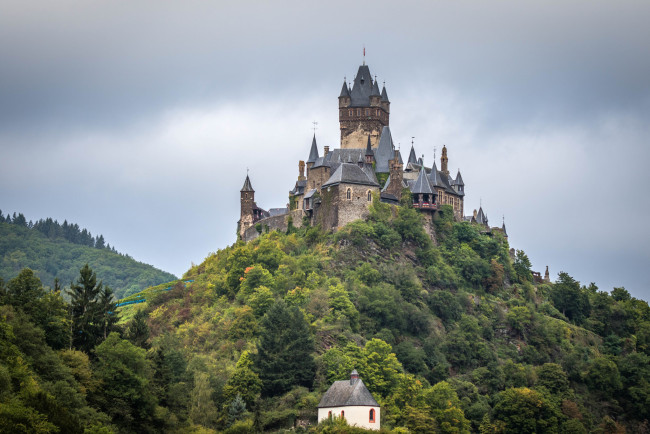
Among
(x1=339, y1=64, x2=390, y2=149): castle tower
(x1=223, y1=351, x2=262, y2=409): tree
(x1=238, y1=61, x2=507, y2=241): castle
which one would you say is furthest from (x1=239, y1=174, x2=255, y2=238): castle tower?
(x1=223, y1=351, x2=262, y2=409): tree

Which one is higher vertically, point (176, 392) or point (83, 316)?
point (83, 316)

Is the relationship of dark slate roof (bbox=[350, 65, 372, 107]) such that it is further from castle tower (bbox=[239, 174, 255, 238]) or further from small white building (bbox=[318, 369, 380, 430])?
small white building (bbox=[318, 369, 380, 430])

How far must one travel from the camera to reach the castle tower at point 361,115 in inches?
4680

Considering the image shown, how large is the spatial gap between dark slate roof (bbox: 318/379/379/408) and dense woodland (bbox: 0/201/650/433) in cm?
222

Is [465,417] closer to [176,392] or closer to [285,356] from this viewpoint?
[285,356]

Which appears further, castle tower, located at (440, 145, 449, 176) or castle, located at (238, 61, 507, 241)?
castle tower, located at (440, 145, 449, 176)

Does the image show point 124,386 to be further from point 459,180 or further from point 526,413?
point 459,180

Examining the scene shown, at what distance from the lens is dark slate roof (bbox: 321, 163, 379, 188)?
108562 mm

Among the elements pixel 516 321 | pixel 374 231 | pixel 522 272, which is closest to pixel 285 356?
pixel 374 231

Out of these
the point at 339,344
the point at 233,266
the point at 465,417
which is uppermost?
the point at 233,266

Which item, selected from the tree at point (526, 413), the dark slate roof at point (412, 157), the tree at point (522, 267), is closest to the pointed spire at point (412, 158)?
the dark slate roof at point (412, 157)

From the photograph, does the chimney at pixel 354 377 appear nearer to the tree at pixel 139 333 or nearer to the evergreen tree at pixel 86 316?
the tree at pixel 139 333

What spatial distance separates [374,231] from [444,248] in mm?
9954

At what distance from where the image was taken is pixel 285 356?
8712cm
